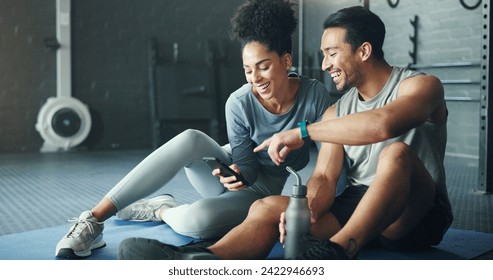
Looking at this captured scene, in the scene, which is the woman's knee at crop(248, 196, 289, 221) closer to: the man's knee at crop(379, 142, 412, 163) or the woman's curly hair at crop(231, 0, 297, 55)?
the man's knee at crop(379, 142, 412, 163)

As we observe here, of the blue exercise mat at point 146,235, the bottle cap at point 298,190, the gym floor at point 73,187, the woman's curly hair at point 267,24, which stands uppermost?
the woman's curly hair at point 267,24

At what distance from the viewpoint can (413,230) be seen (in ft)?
4.97

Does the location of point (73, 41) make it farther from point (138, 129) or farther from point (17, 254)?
point (17, 254)

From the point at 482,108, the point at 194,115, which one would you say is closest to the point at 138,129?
the point at 194,115

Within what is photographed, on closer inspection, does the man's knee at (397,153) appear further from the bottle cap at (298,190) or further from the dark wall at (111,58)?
the dark wall at (111,58)

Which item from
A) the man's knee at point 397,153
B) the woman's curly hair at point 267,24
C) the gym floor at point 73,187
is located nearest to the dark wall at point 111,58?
the gym floor at point 73,187

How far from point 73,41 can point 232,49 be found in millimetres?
1282

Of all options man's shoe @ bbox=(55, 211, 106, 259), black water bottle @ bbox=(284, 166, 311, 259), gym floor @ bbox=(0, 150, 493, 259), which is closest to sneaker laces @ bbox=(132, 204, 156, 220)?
gym floor @ bbox=(0, 150, 493, 259)

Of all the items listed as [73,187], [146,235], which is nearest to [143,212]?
[146,235]

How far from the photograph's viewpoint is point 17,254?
161 centimetres

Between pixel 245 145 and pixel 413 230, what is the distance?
519 mm

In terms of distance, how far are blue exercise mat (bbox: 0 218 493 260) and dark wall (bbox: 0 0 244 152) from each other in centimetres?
237

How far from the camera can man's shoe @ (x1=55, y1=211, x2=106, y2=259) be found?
1559 millimetres

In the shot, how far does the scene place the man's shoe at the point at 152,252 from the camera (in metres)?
1.31
